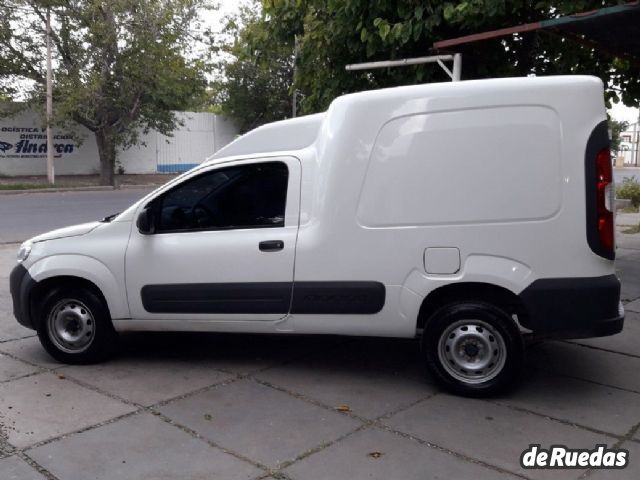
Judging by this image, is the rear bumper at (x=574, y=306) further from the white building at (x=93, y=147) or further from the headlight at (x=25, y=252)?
the white building at (x=93, y=147)

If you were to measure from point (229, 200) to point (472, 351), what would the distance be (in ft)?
7.00

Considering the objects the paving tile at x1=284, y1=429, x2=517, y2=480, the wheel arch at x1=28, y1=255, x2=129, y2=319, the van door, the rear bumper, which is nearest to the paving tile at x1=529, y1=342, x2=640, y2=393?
the rear bumper

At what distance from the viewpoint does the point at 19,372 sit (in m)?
5.02

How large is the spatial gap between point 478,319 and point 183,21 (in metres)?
24.7

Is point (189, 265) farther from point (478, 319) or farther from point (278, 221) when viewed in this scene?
point (478, 319)

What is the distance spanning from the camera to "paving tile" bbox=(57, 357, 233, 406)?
4566mm

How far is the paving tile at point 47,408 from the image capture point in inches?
155

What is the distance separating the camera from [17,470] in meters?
3.45

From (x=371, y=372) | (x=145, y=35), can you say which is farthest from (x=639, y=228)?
(x=145, y=35)

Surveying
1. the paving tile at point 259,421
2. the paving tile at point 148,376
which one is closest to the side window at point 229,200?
the paving tile at point 148,376

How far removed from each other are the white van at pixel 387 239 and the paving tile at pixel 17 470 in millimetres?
1633

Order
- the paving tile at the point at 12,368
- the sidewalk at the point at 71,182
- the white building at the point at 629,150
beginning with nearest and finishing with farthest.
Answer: the paving tile at the point at 12,368
the sidewalk at the point at 71,182
the white building at the point at 629,150

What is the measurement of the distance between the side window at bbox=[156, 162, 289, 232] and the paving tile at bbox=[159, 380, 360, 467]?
4.10 feet

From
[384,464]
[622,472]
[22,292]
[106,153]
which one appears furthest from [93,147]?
[622,472]
